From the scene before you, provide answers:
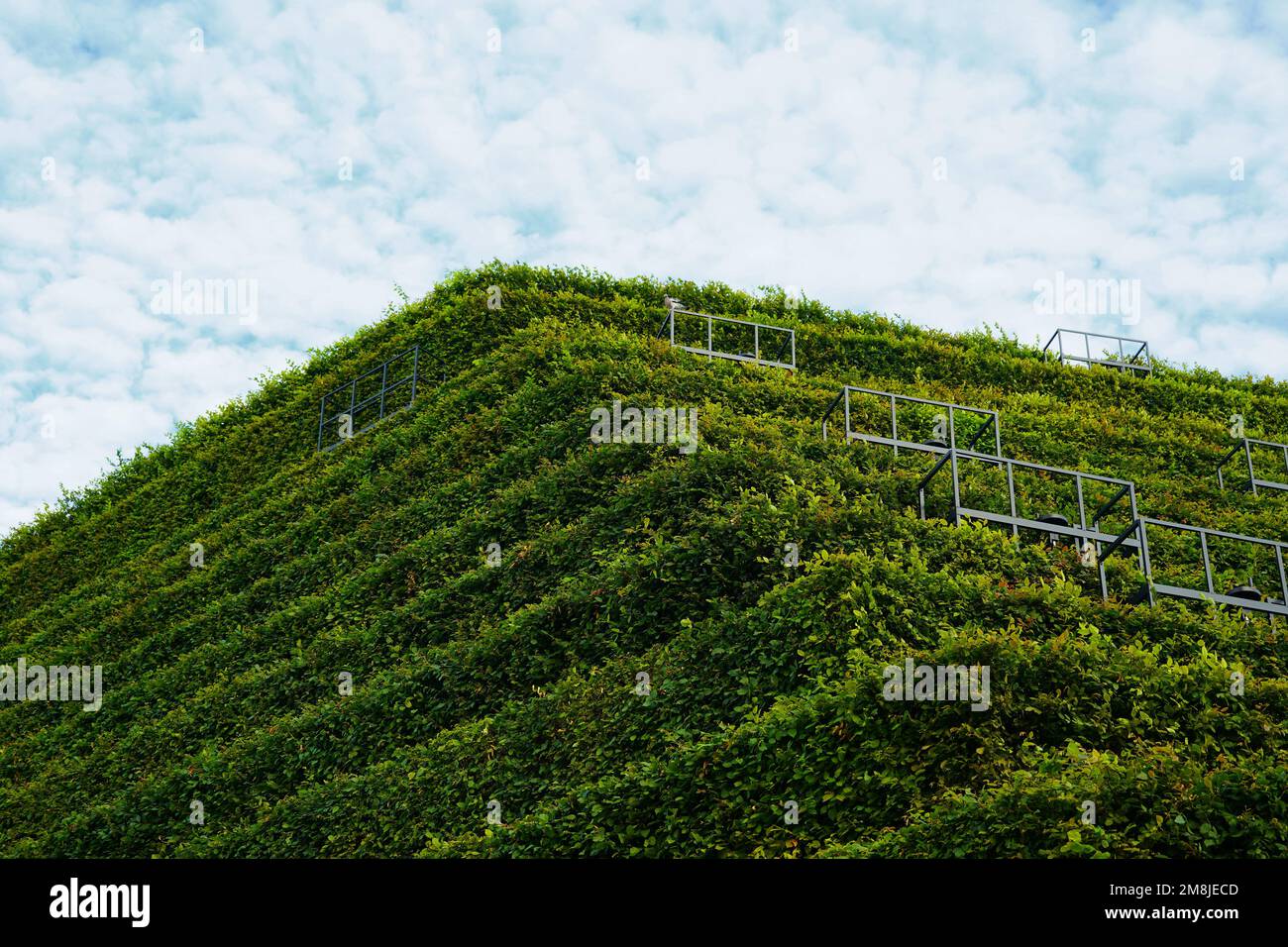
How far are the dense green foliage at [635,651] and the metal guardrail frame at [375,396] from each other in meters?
0.50

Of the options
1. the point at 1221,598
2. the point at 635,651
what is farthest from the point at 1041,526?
the point at 635,651

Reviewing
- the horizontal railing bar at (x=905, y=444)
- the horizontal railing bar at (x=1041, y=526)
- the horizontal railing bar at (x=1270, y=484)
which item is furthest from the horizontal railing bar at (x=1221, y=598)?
the horizontal railing bar at (x=1270, y=484)

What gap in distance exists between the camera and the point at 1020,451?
20.2 meters

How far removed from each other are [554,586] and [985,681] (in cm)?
649

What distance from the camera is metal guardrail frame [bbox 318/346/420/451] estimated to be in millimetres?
23953

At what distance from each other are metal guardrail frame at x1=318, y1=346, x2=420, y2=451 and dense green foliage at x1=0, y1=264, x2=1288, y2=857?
498 millimetres

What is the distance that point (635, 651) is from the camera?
1241 centimetres

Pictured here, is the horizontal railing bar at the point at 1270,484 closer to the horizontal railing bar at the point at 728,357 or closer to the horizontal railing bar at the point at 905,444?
the horizontal railing bar at the point at 905,444

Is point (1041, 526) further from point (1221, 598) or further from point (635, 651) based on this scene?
point (635, 651)

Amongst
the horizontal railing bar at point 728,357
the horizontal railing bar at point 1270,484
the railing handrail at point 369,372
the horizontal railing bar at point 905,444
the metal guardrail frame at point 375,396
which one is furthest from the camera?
the railing handrail at point 369,372

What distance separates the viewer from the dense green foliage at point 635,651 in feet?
29.9

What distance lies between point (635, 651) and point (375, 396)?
13.9 metres

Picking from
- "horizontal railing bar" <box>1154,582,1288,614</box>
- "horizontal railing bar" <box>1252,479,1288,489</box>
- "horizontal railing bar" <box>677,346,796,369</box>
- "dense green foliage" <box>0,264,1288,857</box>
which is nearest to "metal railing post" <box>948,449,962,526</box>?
"dense green foliage" <box>0,264,1288,857</box>

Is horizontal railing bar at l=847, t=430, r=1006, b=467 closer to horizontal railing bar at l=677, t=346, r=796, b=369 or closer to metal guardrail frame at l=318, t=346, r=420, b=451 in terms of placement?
horizontal railing bar at l=677, t=346, r=796, b=369
